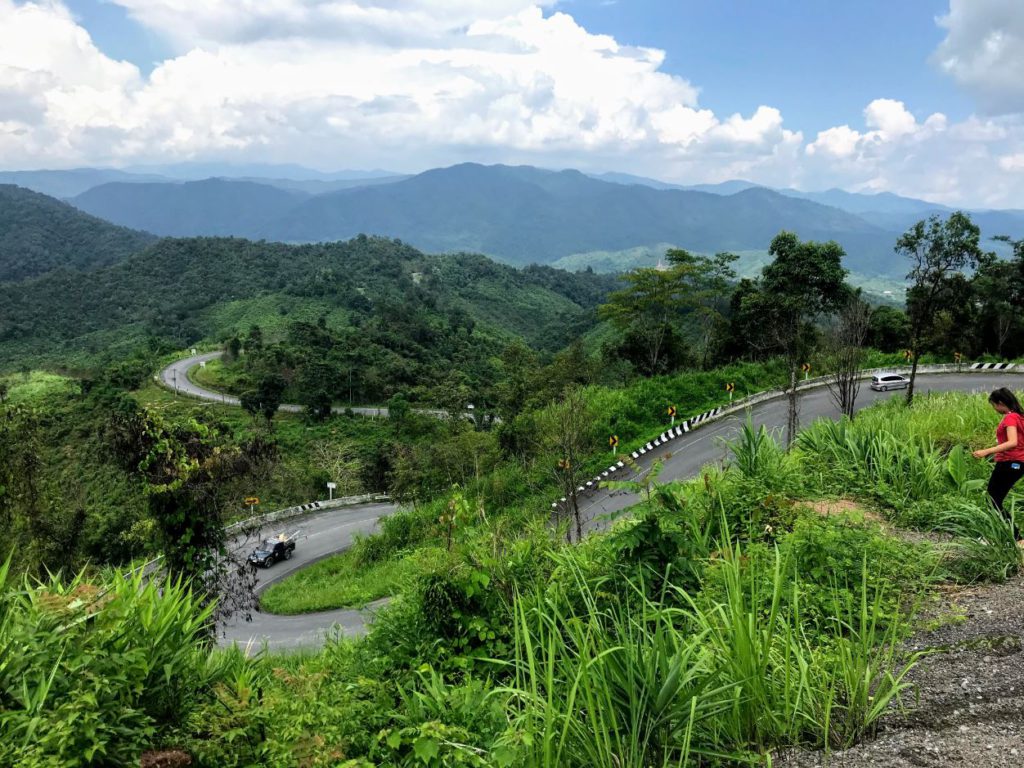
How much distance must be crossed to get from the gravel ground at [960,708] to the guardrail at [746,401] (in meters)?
11.9

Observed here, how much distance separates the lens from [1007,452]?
445 centimetres

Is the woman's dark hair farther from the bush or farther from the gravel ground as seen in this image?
the bush

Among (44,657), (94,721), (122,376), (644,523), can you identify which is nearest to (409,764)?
(94,721)

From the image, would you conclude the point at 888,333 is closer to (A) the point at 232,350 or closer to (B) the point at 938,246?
(B) the point at 938,246

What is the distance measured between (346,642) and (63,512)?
14421 millimetres

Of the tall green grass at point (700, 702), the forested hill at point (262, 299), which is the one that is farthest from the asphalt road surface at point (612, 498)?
the forested hill at point (262, 299)

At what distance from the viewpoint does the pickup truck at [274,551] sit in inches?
853

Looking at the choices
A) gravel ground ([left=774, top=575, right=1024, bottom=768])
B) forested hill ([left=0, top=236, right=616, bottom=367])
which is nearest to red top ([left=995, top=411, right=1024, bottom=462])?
gravel ground ([left=774, top=575, right=1024, bottom=768])

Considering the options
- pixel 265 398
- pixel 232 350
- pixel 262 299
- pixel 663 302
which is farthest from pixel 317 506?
pixel 262 299

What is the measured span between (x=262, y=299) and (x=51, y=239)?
360ft

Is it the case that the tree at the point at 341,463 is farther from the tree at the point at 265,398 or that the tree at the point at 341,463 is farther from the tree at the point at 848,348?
the tree at the point at 848,348

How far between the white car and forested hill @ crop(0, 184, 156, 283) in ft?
526

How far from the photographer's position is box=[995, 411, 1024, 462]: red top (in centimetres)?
438

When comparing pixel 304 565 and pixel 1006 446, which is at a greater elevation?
pixel 1006 446
